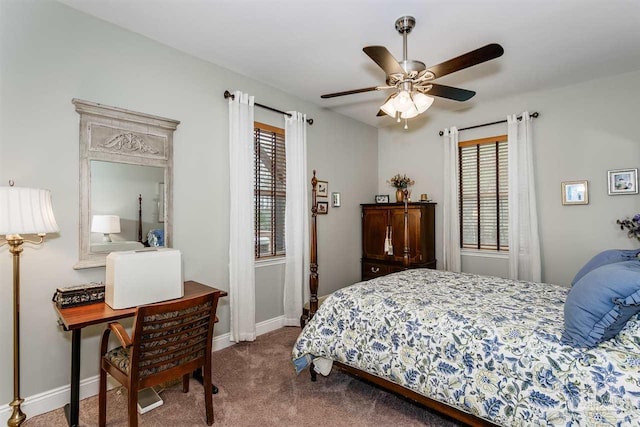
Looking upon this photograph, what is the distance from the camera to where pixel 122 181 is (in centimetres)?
255

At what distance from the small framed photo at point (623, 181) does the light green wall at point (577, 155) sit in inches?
2.0

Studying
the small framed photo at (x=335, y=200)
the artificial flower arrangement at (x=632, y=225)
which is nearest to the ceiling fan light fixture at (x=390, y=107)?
the small framed photo at (x=335, y=200)

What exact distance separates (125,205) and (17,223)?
2.68 feet

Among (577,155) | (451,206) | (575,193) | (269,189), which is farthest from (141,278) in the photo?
(577,155)

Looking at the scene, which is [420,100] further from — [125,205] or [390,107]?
[125,205]

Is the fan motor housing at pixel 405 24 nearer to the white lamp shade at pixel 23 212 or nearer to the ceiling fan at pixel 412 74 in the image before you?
the ceiling fan at pixel 412 74

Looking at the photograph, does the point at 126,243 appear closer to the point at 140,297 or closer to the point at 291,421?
the point at 140,297

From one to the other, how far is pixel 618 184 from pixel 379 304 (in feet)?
9.91

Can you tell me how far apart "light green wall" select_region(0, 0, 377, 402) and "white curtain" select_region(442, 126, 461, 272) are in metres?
2.45

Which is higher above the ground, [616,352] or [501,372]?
[616,352]

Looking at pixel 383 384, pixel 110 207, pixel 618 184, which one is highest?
pixel 618 184

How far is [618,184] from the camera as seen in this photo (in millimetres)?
3359

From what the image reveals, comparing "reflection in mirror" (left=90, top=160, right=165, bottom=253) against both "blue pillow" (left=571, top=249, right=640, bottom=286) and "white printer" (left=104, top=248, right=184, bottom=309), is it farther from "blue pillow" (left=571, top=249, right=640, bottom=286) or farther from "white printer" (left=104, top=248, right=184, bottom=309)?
"blue pillow" (left=571, top=249, right=640, bottom=286)

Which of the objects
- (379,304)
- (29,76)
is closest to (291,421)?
(379,304)
